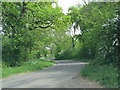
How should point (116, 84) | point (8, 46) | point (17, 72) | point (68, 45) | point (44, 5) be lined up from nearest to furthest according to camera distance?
1. point (116, 84)
2. point (17, 72)
3. point (8, 46)
4. point (44, 5)
5. point (68, 45)

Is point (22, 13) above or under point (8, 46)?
above

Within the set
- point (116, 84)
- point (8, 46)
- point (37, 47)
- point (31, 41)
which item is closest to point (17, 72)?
point (8, 46)

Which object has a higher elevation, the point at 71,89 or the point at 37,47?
the point at 37,47

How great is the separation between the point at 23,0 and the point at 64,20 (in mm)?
5553

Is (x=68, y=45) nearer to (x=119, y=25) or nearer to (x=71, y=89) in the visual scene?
(x=119, y=25)

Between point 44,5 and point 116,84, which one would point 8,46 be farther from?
point 116,84

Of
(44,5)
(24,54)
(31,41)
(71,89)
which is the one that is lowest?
(71,89)

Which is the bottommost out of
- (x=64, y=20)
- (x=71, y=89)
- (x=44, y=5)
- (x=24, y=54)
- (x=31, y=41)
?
(x=71, y=89)

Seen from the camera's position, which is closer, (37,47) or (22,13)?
(22,13)

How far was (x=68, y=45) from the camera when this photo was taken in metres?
64.1

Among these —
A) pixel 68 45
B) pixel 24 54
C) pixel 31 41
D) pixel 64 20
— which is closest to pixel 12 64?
pixel 24 54

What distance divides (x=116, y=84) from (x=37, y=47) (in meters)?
17.3

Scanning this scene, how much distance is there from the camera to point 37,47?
81.5 ft

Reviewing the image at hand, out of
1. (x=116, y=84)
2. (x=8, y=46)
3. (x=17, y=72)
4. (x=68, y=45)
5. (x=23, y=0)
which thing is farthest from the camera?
(x=68, y=45)
